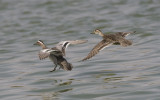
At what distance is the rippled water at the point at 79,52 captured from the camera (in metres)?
10.3

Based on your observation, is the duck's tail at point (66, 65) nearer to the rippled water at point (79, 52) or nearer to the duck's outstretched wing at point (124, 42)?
the rippled water at point (79, 52)

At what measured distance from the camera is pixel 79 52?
49.4 ft

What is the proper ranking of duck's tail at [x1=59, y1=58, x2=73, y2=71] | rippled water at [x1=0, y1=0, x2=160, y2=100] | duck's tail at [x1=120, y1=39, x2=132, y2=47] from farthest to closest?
duck's tail at [x1=120, y1=39, x2=132, y2=47] < duck's tail at [x1=59, y1=58, x2=73, y2=71] < rippled water at [x1=0, y1=0, x2=160, y2=100]

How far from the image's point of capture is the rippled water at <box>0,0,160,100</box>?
10.3 m

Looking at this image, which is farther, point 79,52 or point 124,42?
point 79,52

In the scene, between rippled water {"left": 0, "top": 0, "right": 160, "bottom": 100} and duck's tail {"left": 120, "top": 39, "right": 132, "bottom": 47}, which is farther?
duck's tail {"left": 120, "top": 39, "right": 132, "bottom": 47}

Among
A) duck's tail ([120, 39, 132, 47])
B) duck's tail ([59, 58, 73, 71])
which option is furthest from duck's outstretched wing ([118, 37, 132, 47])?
duck's tail ([59, 58, 73, 71])

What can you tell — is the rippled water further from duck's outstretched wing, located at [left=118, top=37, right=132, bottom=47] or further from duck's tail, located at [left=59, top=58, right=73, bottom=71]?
duck's outstretched wing, located at [left=118, top=37, right=132, bottom=47]

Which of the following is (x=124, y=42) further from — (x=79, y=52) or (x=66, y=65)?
(x=79, y=52)

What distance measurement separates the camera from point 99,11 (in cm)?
2244

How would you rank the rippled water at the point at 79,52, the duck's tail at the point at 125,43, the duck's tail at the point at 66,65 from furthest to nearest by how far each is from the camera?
1. the duck's tail at the point at 125,43
2. the duck's tail at the point at 66,65
3. the rippled water at the point at 79,52

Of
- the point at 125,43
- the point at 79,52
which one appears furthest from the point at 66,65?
the point at 79,52

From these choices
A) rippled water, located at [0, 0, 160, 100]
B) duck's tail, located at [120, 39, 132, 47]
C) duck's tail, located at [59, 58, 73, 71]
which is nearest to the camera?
rippled water, located at [0, 0, 160, 100]

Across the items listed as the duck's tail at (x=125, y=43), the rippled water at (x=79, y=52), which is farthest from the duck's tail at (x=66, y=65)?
the duck's tail at (x=125, y=43)
